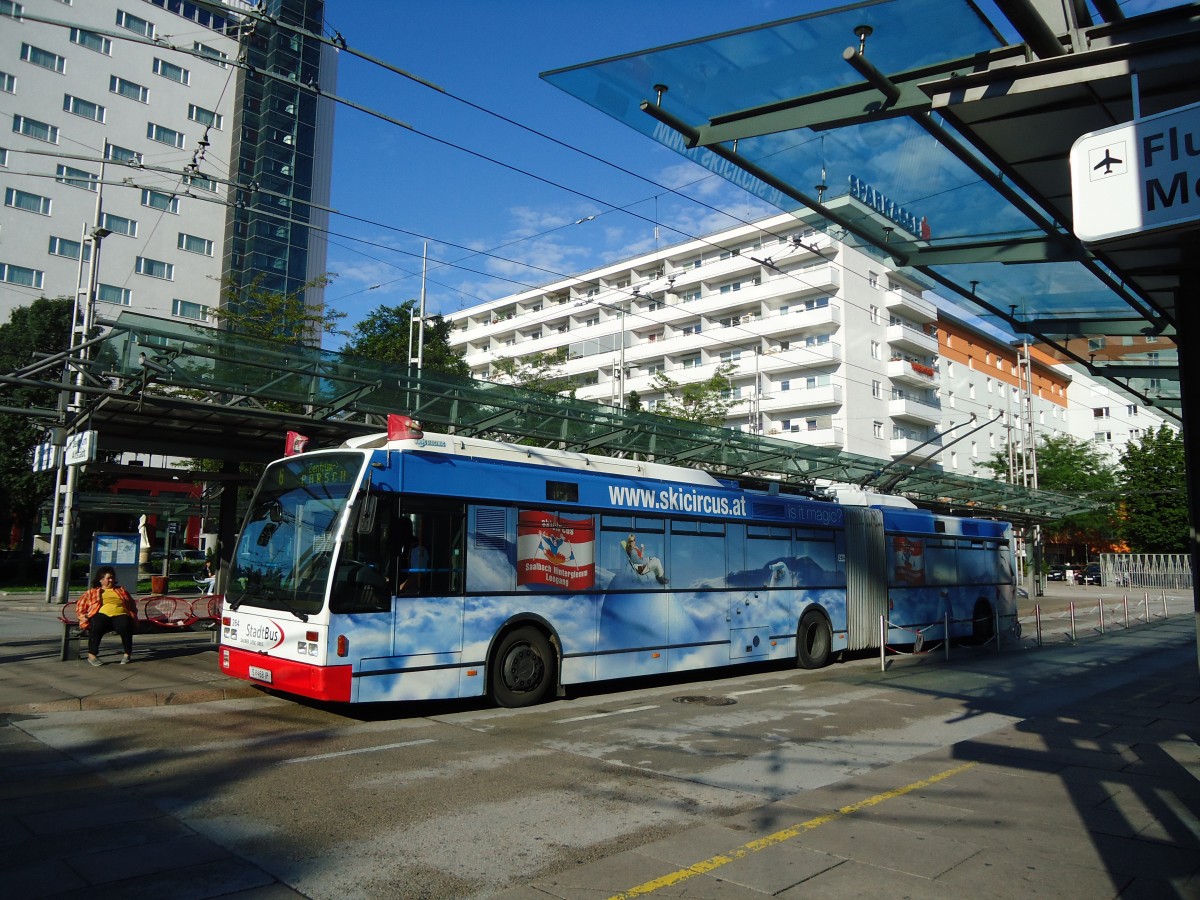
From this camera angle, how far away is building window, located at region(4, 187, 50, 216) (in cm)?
4631

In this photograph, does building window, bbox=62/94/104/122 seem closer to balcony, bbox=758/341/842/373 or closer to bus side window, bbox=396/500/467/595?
balcony, bbox=758/341/842/373

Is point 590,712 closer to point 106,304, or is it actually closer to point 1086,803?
point 1086,803

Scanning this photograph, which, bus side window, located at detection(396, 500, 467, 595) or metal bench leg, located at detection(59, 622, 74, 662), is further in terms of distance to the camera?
metal bench leg, located at detection(59, 622, 74, 662)

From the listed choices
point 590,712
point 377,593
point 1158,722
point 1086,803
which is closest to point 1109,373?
point 1158,722

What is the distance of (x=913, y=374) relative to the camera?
186ft

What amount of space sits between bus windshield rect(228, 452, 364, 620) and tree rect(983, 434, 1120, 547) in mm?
54509

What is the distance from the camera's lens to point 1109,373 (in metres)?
11.8

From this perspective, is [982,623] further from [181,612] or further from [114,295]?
[114,295]

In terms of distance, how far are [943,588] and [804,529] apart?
5443 millimetres

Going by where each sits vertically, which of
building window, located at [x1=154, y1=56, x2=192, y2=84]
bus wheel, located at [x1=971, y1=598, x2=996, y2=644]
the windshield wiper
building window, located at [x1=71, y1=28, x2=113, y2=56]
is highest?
building window, located at [x1=154, y1=56, x2=192, y2=84]

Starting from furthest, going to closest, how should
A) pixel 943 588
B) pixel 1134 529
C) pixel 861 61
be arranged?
pixel 1134 529, pixel 943 588, pixel 861 61

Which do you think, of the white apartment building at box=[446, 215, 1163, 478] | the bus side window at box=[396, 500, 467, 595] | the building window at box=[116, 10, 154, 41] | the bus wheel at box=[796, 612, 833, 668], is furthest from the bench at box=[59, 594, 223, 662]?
the building window at box=[116, 10, 154, 41]

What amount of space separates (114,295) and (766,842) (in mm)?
54054

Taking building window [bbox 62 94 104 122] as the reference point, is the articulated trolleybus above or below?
below
